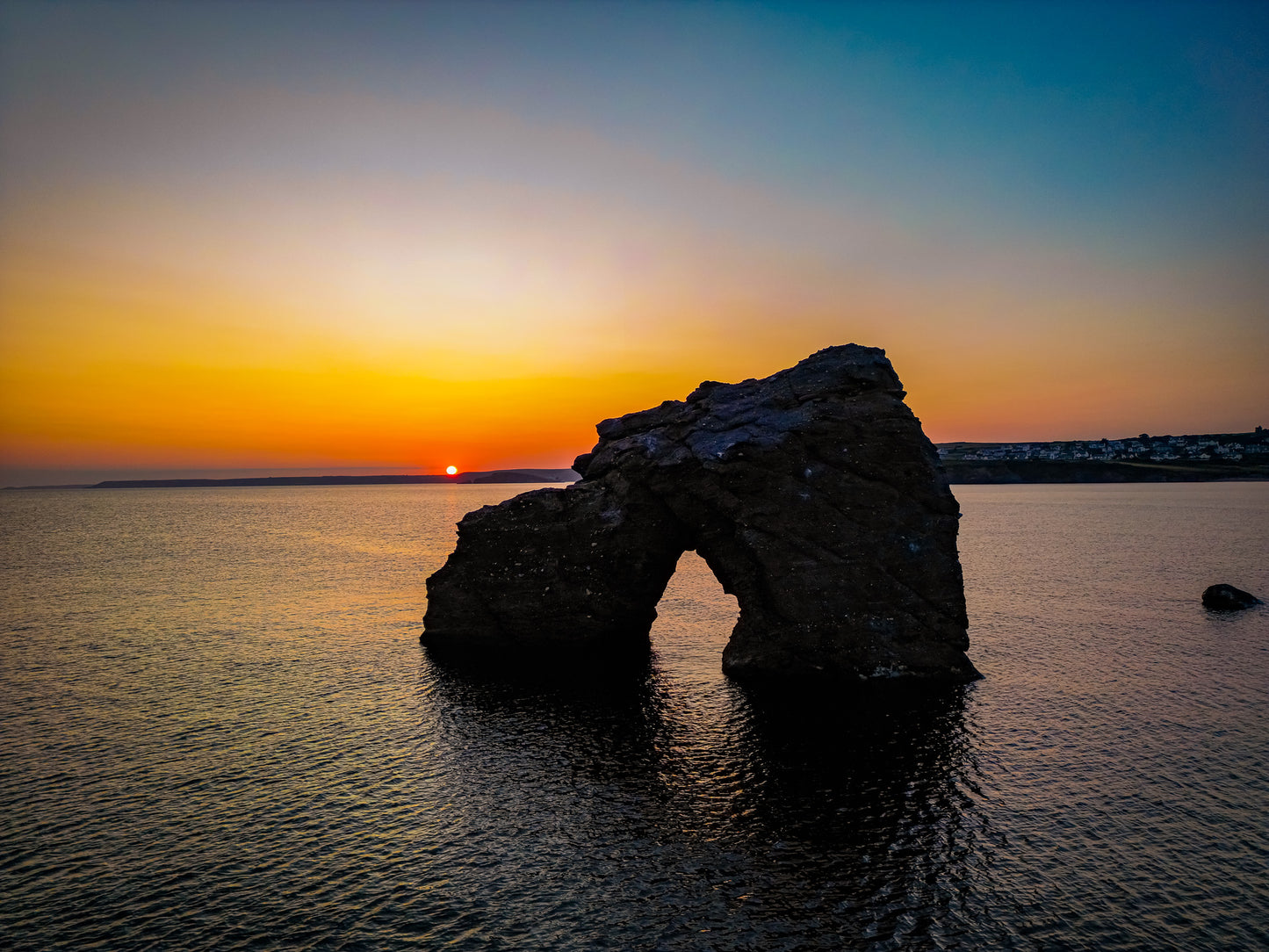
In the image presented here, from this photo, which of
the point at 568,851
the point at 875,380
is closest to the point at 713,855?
the point at 568,851

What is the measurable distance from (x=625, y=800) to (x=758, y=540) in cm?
1526

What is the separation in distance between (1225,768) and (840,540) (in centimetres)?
1505

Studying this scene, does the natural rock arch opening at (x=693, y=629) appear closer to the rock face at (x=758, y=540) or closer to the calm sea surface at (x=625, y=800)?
the calm sea surface at (x=625, y=800)

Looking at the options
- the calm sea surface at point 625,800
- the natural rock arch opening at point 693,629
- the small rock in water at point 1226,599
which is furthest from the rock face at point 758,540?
the small rock in water at point 1226,599

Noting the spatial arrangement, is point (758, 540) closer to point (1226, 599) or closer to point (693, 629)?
point (693, 629)

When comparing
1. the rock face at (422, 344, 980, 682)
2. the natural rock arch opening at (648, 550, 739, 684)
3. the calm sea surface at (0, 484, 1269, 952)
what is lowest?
the natural rock arch opening at (648, 550, 739, 684)

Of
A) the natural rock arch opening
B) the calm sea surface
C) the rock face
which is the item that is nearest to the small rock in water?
the calm sea surface

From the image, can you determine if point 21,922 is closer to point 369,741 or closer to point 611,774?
point 369,741

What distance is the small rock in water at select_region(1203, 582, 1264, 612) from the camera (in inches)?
1794

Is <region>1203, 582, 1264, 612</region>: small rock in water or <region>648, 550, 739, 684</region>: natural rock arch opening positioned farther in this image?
<region>1203, 582, 1264, 612</region>: small rock in water

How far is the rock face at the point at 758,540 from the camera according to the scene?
31781 millimetres

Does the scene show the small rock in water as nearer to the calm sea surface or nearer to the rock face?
the calm sea surface

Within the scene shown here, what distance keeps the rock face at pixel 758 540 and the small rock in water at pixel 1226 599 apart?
26311 millimetres

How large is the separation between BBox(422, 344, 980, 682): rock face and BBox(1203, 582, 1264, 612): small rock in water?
26.3 metres
